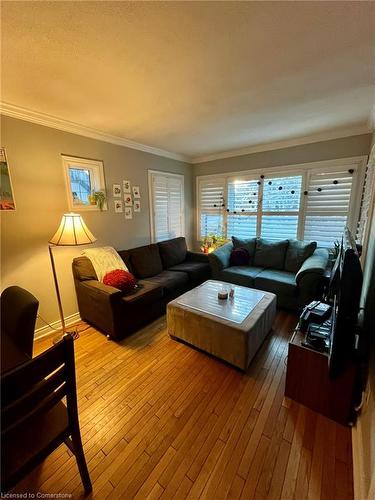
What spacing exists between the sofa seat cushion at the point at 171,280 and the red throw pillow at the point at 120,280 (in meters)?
0.42

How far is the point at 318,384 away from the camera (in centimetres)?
146

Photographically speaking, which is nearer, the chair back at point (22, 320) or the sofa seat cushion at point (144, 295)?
the chair back at point (22, 320)

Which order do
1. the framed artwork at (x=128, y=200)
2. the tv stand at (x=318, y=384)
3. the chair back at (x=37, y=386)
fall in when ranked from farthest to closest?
the framed artwork at (x=128, y=200), the tv stand at (x=318, y=384), the chair back at (x=37, y=386)

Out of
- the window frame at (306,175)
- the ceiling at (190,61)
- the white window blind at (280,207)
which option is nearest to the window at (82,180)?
the ceiling at (190,61)

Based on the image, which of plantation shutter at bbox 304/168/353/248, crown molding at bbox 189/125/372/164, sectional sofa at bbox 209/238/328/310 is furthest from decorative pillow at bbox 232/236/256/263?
crown molding at bbox 189/125/372/164

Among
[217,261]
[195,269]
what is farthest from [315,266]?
[195,269]

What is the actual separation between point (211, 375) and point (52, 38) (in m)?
2.68

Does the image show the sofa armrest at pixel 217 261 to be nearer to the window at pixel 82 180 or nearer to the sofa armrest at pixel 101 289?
the sofa armrest at pixel 101 289

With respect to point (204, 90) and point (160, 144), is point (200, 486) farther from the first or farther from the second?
point (160, 144)

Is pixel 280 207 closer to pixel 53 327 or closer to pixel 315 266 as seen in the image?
pixel 315 266

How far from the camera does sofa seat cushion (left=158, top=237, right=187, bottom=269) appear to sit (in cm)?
359

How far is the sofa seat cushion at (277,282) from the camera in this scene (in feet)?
8.97

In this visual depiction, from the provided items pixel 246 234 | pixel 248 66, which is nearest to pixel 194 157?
pixel 246 234

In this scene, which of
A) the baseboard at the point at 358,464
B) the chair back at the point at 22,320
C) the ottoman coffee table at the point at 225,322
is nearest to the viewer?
the baseboard at the point at 358,464
